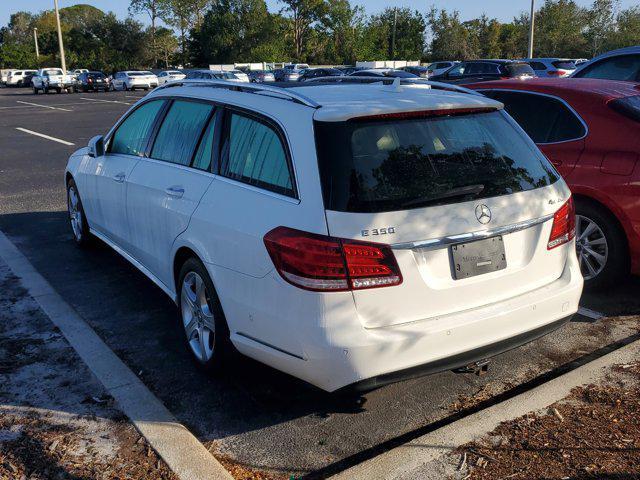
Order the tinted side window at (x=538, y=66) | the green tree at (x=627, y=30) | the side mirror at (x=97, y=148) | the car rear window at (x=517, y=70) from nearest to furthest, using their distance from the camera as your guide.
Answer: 1. the side mirror at (x=97, y=148)
2. the car rear window at (x=517, y=70)
3. the tinted side window at (x=538, y=66)
4. the green tree at (x=627, y=30)

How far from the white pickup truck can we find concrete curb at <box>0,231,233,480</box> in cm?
4596

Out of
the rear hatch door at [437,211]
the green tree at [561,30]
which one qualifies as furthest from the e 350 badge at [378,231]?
the green tree at [561,30]

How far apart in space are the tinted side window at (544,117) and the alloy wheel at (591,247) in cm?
71

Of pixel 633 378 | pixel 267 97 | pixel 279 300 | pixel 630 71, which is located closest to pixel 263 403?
pixel 279 300

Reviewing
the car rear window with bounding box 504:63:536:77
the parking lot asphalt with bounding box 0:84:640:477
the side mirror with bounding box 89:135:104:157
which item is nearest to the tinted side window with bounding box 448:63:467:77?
the car rear window with bounding box 504:63:536:77

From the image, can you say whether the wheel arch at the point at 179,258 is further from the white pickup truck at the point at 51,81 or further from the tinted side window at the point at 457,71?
the white pickup truck at the point at 51,81

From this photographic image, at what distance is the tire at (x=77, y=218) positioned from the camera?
6.73 meters

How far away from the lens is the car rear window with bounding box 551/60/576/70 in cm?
2997

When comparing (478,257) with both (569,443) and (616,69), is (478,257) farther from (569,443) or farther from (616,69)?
(616,69)

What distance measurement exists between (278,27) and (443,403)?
3603 inches

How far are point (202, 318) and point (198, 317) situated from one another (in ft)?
0.22

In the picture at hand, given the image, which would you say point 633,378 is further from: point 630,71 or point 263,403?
point 630,71

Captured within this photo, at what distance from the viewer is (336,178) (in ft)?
10.8

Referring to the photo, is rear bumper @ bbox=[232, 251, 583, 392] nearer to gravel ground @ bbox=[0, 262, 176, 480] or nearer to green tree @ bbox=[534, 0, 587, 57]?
gravel ground @ bbox=[0, 262, 176, 480]
